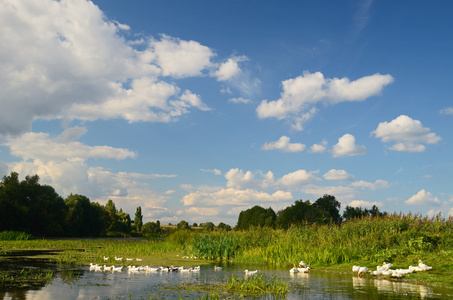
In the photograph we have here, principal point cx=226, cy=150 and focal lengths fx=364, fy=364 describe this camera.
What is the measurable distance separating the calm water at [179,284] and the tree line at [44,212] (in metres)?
60.5

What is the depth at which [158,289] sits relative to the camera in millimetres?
12789

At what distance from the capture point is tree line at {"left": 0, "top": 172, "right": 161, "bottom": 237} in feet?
222

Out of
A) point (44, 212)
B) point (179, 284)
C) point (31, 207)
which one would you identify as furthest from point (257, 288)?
point (44, 212)

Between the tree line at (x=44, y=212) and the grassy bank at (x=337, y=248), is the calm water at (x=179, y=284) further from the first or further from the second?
the tree line at (x=44, y=212)

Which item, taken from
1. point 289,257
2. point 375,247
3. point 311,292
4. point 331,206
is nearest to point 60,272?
point 311,292

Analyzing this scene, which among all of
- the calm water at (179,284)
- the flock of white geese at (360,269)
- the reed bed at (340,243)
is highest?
the reed bed at (340,243)

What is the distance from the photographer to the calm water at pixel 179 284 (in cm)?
1167

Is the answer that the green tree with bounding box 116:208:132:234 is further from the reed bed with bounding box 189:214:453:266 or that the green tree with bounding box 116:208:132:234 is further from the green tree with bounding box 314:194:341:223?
the reed bed with bounding box 189:214:453:266

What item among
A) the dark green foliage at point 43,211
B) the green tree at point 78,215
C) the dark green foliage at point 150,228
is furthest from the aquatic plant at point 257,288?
the dark green foliage at point 150,228

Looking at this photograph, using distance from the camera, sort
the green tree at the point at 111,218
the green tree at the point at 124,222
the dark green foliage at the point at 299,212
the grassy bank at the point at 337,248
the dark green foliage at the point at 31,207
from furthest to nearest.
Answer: the green tree at the point at 124,222 < the green tree at the point at 111,218 < the dark green foliage at the point at 299,212 < the dark green foliage at the point at 31,207 < the grassy bank at the point at 337,248

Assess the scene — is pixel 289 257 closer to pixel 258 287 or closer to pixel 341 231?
pixel 341 231

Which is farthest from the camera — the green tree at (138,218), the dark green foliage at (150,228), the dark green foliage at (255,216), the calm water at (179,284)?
the green tree at (138,218)

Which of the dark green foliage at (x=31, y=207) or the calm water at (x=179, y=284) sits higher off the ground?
the dark green foliage at (x=31, y=207)

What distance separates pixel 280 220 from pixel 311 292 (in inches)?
3067
